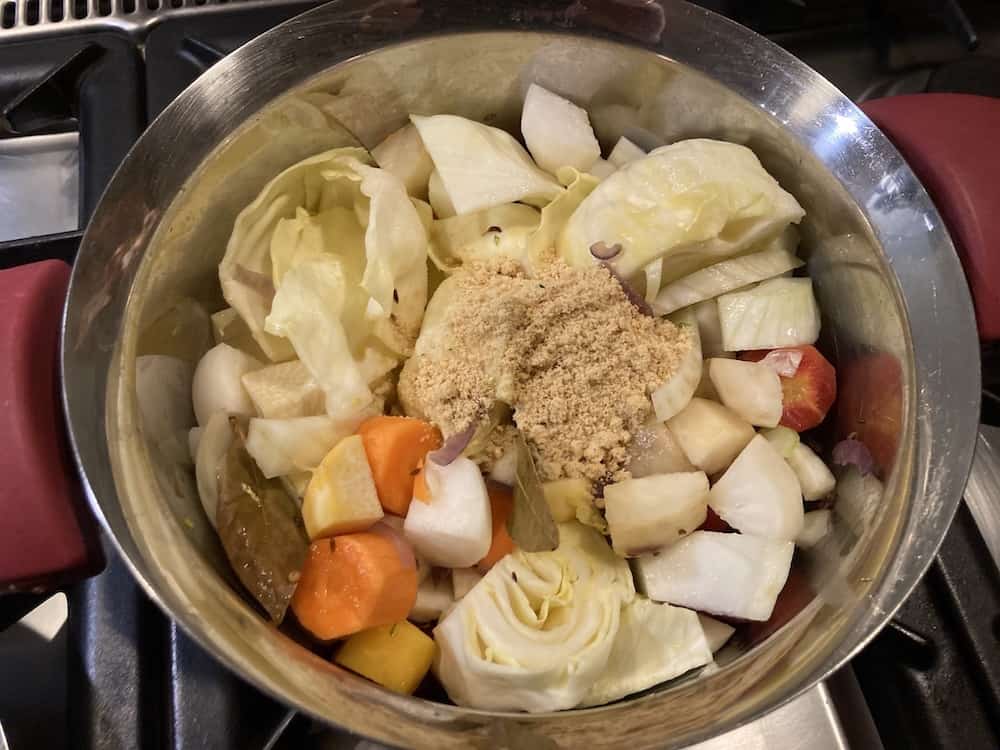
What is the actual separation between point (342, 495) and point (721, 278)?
47 centimetres

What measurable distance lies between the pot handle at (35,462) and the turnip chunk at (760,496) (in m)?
0.62

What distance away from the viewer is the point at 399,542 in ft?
2.53

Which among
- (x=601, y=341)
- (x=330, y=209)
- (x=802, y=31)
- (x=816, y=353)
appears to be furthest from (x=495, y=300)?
(x=802, y=31)

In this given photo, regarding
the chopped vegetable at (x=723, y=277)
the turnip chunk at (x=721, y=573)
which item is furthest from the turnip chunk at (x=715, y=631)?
the chopped vegetable at (x=723, y=277)

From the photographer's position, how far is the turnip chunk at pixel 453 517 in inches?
30.0

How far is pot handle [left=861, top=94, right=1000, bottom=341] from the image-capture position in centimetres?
84

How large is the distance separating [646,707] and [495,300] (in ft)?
1.35

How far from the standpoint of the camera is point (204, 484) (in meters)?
0.77

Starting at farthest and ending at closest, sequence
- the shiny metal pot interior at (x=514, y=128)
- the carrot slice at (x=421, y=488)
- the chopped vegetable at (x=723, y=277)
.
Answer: the chopped vegetable at (x=723, y=277), the carrot slice at (x=421, y=488), the shiny metal pot interior at (x=514, y=128)

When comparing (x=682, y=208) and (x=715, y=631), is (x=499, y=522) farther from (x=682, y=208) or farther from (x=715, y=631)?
(x=682, y=208)

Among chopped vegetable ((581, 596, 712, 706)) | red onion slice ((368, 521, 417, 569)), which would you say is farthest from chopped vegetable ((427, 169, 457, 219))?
chopped vegetable ((581, 596, 712, 706))

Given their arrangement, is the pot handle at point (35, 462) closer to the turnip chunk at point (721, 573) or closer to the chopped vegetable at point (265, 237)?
the chopped vegetable at point (265, 237)

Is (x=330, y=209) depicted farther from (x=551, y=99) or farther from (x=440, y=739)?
(x=440, y=739)

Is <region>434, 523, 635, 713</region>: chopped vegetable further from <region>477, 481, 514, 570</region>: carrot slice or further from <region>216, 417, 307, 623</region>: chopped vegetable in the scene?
<region>216, 417, 307, 623</region>: chopped vegetable
